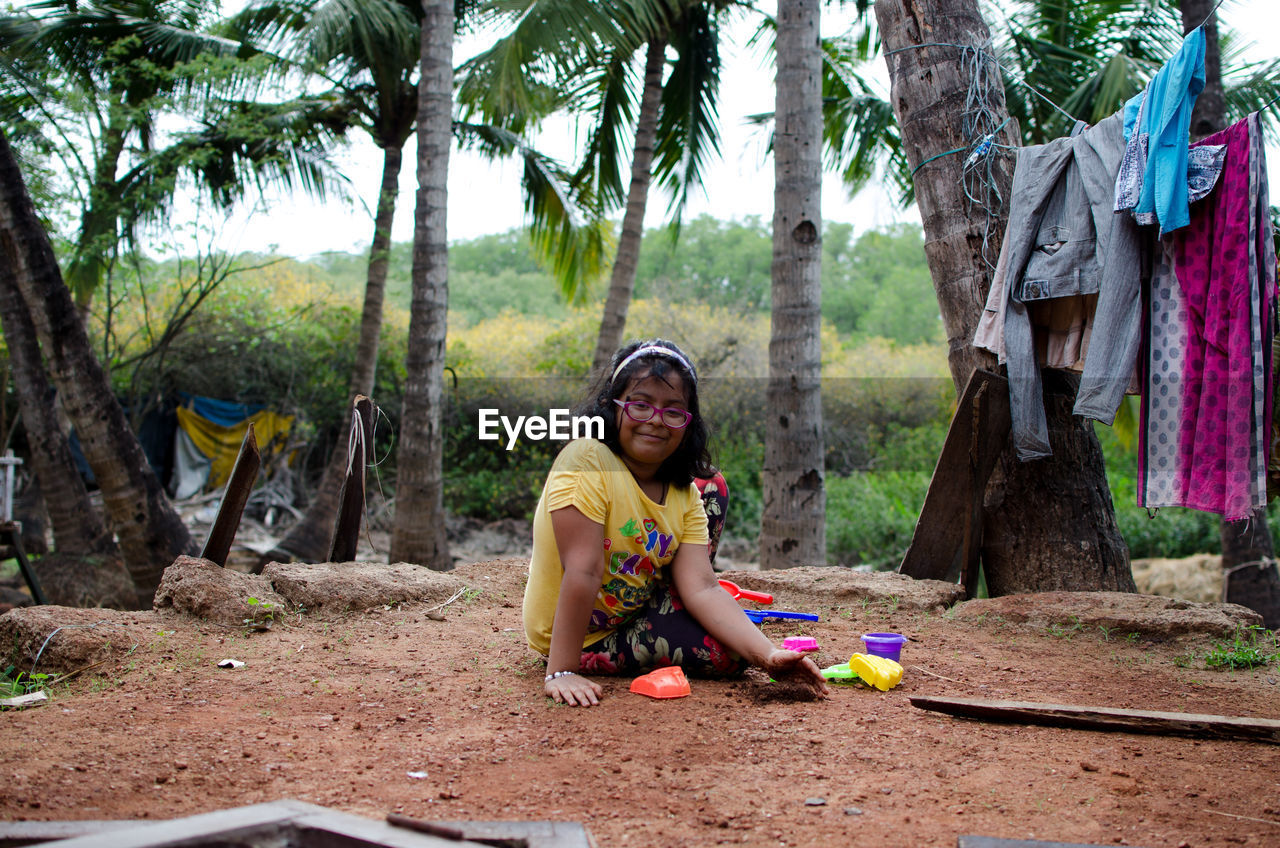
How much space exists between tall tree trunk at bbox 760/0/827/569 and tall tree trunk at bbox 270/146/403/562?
454cm

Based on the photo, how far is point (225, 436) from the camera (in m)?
14.1

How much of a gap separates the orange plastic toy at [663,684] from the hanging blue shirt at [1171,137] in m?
2.43

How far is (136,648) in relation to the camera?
3.33 metres

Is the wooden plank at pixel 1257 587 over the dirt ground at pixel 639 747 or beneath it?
beneath

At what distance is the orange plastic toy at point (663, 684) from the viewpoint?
9.07 ft

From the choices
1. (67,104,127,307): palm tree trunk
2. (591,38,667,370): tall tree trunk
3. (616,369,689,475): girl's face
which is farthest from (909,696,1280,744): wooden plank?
(67,104,127,307): palm tree trunk

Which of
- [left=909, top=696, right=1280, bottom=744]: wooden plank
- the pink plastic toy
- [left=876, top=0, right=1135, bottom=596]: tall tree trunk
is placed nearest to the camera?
[left=909, top=696, right=1280, bottom=744]: wooden plank

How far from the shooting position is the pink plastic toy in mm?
3412

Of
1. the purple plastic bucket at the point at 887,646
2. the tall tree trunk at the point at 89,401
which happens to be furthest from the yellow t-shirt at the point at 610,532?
the tall tree trunk at the point at 89,401

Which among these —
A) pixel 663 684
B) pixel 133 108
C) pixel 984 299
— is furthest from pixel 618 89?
pixel 663 684

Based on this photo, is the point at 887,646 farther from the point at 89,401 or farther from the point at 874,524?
the point at 874,524

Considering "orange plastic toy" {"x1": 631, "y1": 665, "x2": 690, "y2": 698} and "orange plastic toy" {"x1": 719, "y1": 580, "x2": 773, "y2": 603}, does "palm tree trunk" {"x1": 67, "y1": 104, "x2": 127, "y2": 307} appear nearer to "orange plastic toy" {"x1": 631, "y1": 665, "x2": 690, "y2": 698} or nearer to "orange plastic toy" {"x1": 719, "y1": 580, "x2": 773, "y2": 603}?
"orange plastic toy" {"x1": 719, "y1": 580, "x2": 773, "y2": 603}

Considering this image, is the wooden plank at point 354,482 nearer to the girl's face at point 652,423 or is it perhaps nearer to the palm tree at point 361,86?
the girl's face at point 652,423

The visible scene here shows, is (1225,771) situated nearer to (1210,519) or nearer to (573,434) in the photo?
(573,434)
